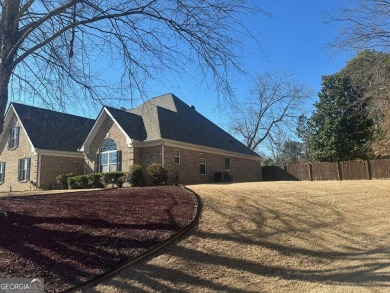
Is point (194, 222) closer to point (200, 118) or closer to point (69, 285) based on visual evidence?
point (69, 285)

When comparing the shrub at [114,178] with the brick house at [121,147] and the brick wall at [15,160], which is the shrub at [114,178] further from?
the brick wall at [15,160]

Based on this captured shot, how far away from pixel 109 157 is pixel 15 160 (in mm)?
9281

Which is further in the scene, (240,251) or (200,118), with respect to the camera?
(200,118)

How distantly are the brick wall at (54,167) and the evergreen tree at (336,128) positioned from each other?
22963 mm

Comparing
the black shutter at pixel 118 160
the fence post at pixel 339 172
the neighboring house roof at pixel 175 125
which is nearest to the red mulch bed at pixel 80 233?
the neighboring house roof at pixel 175 125

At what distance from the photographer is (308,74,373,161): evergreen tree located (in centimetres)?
3141

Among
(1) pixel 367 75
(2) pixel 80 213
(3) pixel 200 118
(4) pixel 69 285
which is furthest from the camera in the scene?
(3) pixel 200 118

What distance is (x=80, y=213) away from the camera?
31.9 feet

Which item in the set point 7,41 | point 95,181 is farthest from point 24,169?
point 7,41

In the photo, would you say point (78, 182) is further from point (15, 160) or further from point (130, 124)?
point (15, 160)

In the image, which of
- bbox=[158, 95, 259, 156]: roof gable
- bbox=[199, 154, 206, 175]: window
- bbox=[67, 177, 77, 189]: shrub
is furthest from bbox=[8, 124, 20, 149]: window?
bbox=[199, 154, 206, 175]: window

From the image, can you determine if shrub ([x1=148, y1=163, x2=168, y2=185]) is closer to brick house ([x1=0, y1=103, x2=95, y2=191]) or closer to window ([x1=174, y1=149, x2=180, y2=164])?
window ([x1=174, y1=149, x2=180, y2=164])

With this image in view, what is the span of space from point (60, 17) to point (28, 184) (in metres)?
19.8

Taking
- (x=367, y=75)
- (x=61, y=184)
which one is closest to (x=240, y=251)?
(x=367, y=75)
